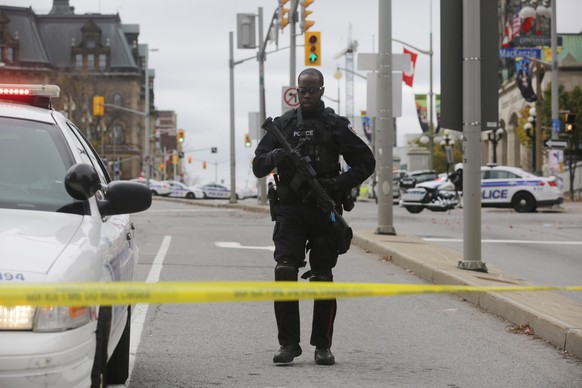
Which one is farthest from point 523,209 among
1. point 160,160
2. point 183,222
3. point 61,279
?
point 160,160

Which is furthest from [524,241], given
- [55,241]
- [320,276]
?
[55,241]

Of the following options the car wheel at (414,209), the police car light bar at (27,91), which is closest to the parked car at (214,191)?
the car wheel at (414,209)

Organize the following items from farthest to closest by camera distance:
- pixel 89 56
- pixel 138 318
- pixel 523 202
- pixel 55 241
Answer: pixel 89 56, pixel 523 202, pixel 138 318, pixel 55 241

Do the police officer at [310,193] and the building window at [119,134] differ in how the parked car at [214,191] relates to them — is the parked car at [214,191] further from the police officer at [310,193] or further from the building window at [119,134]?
the police officer at [310,193]

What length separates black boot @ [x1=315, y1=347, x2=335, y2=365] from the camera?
6492 mm

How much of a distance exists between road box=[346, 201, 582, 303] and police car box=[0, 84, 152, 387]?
21.1 ft

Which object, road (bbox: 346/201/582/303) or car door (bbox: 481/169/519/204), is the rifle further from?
car door (bbox: 481/169/519/204)

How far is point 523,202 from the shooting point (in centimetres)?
3241

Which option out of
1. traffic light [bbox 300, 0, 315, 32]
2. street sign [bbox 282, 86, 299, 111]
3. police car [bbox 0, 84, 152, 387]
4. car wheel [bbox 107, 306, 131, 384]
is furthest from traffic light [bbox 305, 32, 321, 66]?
car wheel [bbox 107, 306, 131, 384]

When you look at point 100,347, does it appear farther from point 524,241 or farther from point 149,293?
point 524,241

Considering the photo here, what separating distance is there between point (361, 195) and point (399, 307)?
45.8m

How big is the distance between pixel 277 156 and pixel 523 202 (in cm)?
2709

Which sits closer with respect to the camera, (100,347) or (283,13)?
(100,347)

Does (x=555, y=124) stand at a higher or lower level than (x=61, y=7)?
lower
